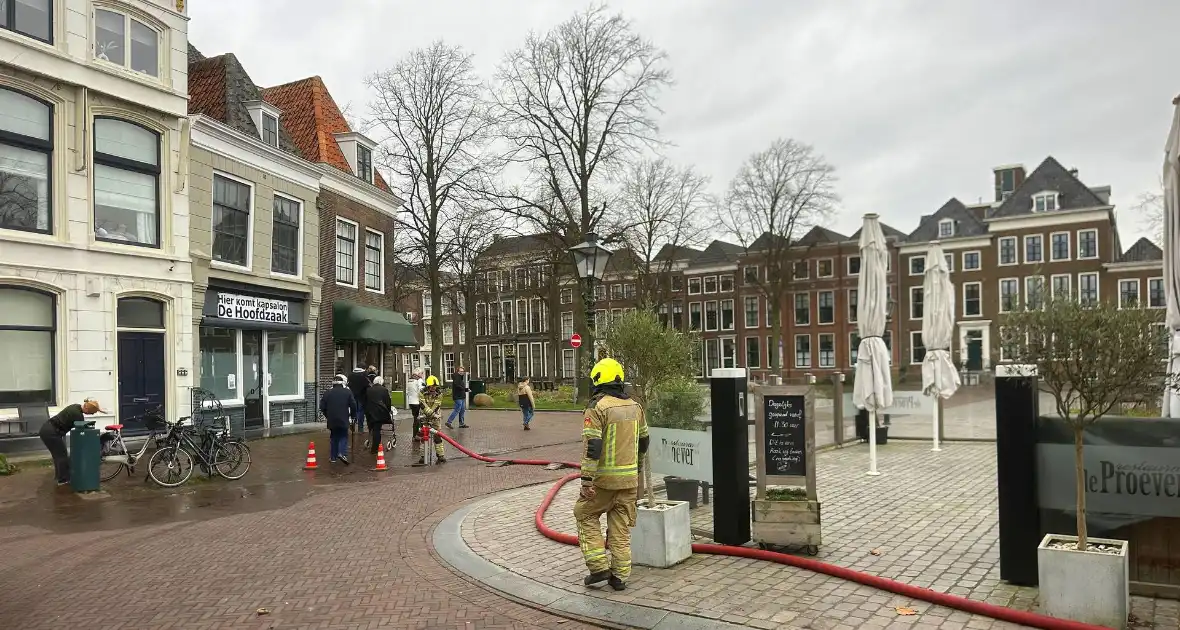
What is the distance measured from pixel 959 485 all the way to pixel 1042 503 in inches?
203

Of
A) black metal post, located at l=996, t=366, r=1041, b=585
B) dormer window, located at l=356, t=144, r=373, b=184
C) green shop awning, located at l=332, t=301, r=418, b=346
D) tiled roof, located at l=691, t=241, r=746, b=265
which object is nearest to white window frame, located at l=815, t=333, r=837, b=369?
tiled roof, located at l=691, t=241, r=746, b=265

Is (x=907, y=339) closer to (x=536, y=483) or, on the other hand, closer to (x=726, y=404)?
(x=536, y=483)

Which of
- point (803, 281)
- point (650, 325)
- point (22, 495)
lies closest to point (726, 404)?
point (650, 325)

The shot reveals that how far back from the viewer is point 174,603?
6156 mm

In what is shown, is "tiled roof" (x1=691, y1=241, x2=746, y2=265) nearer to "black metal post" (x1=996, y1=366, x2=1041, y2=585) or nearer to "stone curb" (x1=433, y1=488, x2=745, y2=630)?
"stone curb" (x1=433, y1=488, x2=745, y2=630)

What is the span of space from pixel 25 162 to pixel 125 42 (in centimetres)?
323

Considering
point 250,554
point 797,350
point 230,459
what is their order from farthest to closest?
point 797,350, point 230,459, point 250,554

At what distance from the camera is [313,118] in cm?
2486

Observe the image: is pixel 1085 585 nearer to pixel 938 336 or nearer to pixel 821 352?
pixel 938 336

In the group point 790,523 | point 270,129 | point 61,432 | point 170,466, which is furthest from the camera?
point 270,129

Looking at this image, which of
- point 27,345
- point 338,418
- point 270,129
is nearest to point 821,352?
point 270,129

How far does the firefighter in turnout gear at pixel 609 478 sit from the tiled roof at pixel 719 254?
56.2m

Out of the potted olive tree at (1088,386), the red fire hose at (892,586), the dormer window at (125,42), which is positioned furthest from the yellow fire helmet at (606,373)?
the dormer window at (125,42)

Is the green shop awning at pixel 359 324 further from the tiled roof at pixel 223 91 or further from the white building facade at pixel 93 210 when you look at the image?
the white building facade at pixel 93 210
